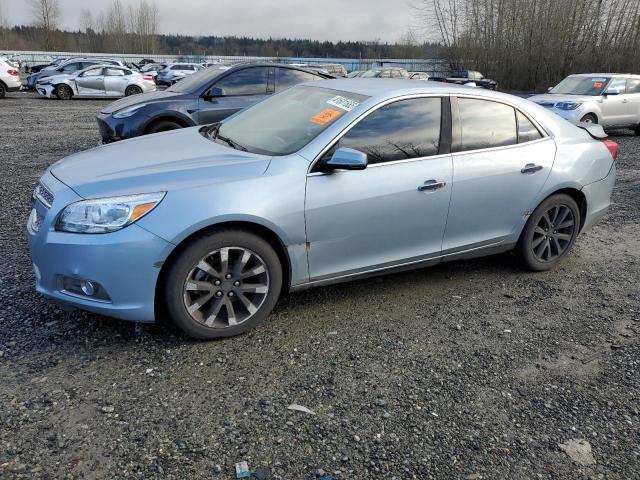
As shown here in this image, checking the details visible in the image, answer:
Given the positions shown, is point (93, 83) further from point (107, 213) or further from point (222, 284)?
point (222, 284)

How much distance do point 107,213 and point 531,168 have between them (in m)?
3.15

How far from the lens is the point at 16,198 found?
629 centimetres

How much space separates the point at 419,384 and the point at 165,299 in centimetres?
156

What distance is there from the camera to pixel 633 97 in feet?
43.2

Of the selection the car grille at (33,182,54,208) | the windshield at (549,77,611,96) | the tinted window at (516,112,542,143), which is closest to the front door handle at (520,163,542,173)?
the tinted window at (516,112,542,143)

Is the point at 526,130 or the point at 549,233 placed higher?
the point at 526,130

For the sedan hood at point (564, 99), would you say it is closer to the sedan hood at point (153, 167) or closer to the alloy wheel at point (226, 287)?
the sedan hood at point (153, 167)

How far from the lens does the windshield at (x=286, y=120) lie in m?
3.63

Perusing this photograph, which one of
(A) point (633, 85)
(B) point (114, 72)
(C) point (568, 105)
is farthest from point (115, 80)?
(A) point (633, 85)

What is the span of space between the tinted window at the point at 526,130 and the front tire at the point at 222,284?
2294 millimetres

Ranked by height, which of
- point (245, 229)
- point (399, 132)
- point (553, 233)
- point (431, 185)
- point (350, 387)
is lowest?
point (350, 387)

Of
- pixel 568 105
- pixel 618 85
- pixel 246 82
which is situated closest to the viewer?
pixel 246 82

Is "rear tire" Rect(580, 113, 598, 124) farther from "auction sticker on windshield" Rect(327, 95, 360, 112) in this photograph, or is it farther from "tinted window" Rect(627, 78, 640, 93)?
"auction sticker on windshield" Rect(327, 95, 360, 112)

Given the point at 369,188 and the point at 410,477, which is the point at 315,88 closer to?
the point at 369,188
